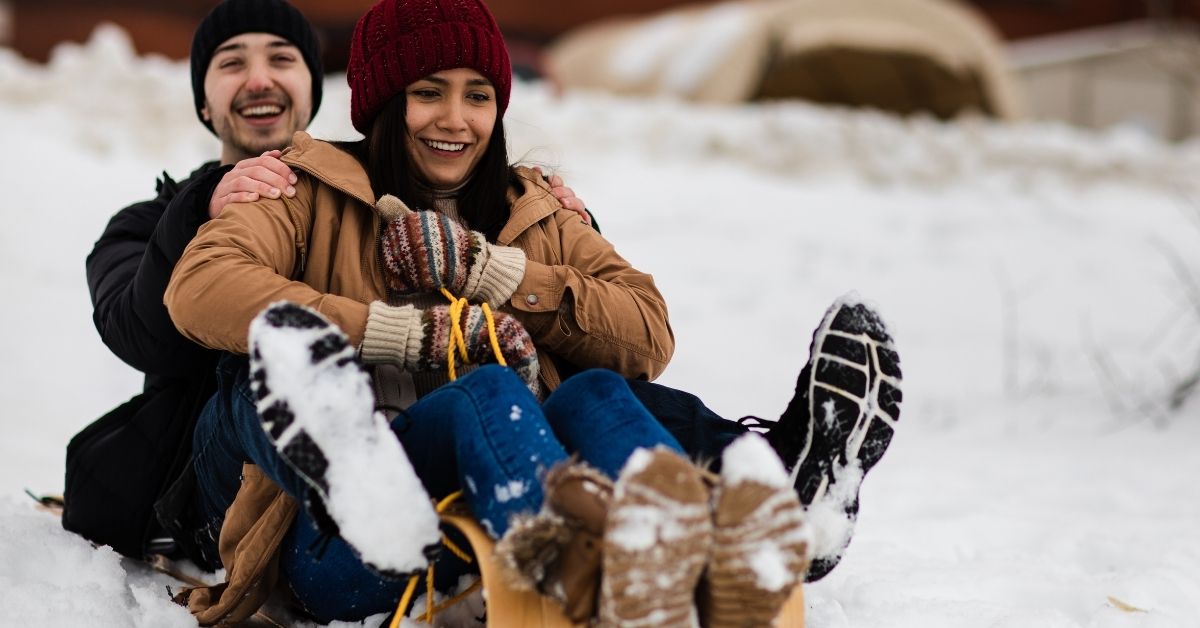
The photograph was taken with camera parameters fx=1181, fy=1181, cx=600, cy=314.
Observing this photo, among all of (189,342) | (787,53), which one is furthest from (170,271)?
(787,53)

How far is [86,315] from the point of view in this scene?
527 centimetres

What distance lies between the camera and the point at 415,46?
7.32 feet

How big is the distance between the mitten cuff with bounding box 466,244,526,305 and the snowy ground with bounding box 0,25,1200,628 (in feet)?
1.88

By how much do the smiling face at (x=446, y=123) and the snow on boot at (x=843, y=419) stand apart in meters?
0.77

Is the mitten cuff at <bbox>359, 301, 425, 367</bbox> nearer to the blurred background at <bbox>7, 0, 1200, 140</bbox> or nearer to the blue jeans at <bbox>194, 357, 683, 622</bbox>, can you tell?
the blue jeans at <bbox>194, 357, 683, 622</bbox>

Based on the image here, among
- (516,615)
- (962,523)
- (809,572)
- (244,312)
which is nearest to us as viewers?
(516,615)

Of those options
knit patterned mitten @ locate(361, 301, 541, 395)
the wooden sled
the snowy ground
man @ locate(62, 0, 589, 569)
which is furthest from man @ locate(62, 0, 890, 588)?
the wooden sled

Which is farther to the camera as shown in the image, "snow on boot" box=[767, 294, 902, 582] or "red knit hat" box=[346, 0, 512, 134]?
"red knit hat" box=[346, 0, 512, 134]

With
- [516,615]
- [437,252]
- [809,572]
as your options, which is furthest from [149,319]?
[809,572]

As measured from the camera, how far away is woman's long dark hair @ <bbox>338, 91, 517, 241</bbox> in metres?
2.27

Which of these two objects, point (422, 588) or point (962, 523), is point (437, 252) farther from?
point (962, 523)

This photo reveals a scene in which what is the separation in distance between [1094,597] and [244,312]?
1840mm

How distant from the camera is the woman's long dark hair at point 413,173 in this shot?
2.27 meters

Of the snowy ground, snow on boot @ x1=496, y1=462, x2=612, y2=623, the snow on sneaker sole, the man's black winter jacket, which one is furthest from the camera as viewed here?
the snowy ground
